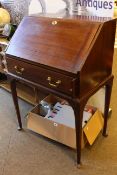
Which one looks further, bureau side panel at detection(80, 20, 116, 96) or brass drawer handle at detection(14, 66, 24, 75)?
brass drawer handle at detection(14, 66, 24, 75)

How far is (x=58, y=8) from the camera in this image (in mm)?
1855

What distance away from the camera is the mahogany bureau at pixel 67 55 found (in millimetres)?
1215

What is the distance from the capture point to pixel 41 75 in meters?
1.37

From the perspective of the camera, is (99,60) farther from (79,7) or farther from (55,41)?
(79,7)

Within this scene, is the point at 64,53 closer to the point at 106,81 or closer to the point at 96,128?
the point at 106,81

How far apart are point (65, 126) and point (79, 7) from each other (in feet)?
3.11

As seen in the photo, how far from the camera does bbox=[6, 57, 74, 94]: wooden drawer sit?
4.09ft

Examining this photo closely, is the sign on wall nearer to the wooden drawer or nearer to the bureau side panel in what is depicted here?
the bureau side panel

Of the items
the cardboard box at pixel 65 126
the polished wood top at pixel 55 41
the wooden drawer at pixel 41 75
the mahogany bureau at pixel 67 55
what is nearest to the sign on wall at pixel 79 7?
the mahogany bureau at pixel 67 55

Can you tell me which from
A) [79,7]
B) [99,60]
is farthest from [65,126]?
[79,7]

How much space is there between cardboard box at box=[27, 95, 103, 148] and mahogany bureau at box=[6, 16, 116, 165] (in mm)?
160

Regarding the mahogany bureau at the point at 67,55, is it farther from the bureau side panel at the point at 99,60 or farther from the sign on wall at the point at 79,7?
the sign on wall at the point at 79,7

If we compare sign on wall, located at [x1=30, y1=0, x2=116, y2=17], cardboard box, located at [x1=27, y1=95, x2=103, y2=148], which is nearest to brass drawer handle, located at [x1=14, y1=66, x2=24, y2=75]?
cardboard box, located at [x1=27, y1=95, x2=103, y2=148]

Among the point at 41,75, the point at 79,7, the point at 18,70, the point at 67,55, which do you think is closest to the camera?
the point at 67,55
